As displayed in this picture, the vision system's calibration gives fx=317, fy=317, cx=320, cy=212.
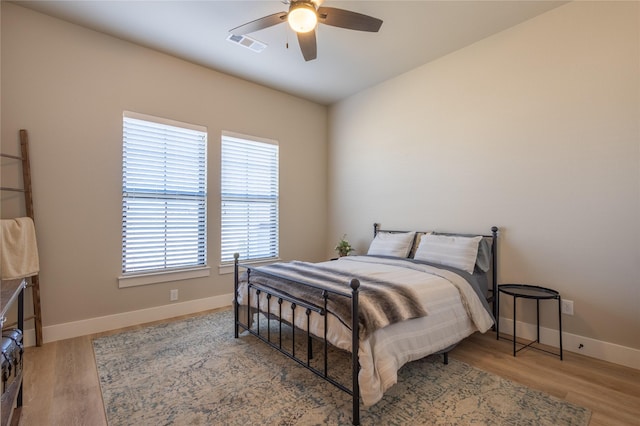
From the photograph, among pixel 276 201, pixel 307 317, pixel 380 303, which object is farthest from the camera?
pixel 276 201

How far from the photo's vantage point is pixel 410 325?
2189 millimetres

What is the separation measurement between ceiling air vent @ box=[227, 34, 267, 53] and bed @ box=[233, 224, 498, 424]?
2425 mm

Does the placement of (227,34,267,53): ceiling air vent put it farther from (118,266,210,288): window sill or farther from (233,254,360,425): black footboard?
(118,266,210,288): window sill

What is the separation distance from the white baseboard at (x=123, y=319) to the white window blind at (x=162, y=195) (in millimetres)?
472

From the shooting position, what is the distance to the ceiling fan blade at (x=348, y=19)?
2330 mm

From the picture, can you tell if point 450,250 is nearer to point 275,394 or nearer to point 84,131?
point 275,394

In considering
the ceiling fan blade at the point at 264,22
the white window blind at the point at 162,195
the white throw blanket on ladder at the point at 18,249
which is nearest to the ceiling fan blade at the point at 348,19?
the ceiling fan blade at the point at 264,22

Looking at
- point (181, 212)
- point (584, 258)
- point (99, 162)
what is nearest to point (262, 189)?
point (181, 212)

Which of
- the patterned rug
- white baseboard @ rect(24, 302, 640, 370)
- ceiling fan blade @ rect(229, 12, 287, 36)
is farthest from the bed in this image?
ceiling fan blade @ rect(229, 12, 287, 36)

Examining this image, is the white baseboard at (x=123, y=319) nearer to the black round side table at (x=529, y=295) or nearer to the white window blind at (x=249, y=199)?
the white window blind at (x=249, y=199)

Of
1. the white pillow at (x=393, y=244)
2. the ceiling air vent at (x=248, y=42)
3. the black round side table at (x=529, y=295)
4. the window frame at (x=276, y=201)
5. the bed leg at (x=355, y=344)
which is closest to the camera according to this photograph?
the bed leg at (x=355, y=344)

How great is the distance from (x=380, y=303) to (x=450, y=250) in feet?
5.06

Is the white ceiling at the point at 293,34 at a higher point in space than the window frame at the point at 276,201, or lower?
higher

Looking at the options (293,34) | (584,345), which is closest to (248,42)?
(293,34)
